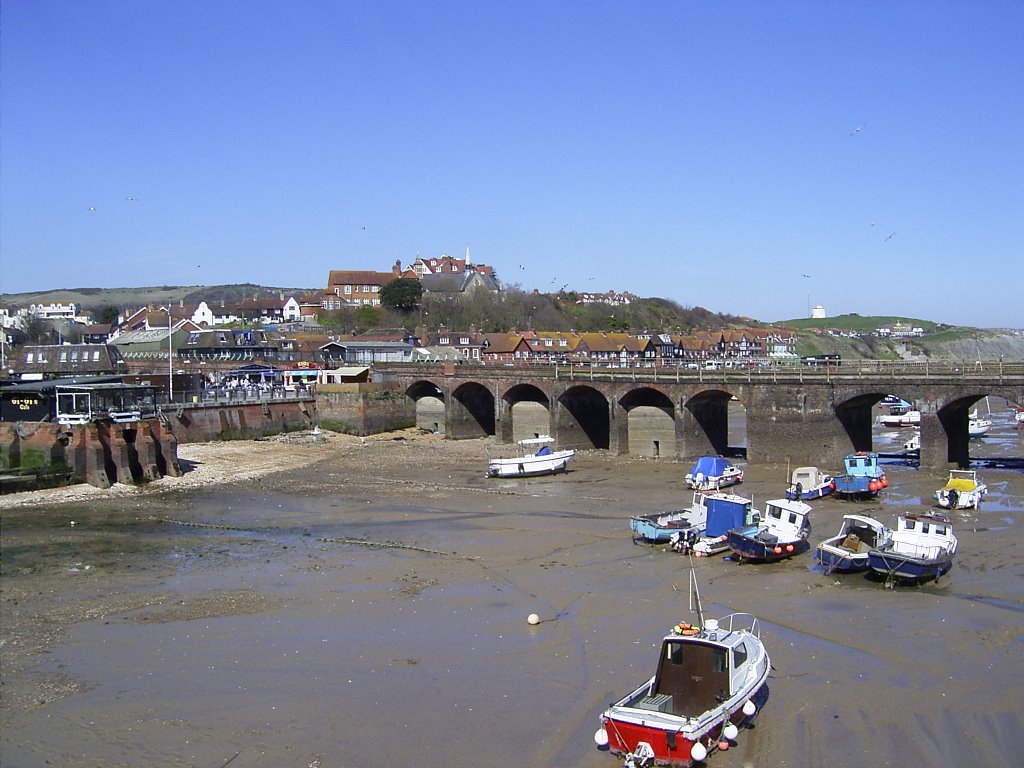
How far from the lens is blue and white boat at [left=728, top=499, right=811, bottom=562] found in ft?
89.9

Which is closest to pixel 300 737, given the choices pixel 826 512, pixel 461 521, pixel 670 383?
pixel 461 521

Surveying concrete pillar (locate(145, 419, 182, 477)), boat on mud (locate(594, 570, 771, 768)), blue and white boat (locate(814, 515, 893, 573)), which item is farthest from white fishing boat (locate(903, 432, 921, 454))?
boat on mud (locate(594, 570, 771, 768))

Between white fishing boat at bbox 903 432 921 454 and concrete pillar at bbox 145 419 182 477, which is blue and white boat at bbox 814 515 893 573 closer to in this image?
white fishing boat at bbox 903 432 921 454

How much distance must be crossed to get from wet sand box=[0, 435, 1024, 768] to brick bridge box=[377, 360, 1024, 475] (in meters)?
7.83

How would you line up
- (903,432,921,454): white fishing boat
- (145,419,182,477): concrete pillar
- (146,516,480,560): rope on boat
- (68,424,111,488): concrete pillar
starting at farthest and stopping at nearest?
(903,432,921,454): white fishing boat
(145,419,182,477): concrete pillar
(68,424,111,488): concrete pillar
(146,516,480,560): rope on boat

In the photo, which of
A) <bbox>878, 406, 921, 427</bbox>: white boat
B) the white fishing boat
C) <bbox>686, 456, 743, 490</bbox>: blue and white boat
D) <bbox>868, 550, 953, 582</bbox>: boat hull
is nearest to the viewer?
<bbox>868, 550, 953, 582</bbox>: boat hull

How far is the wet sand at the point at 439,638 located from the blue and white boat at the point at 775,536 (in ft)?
2.01

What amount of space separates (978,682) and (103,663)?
17397mm

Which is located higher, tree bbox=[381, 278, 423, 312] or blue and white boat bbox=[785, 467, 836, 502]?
tree bbox=[381, 278, 423, 312]

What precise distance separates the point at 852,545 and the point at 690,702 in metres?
12.5

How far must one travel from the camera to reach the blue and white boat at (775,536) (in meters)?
27.4

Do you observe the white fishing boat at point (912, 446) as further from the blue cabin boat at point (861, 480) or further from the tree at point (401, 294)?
the tree at point (401, 294)

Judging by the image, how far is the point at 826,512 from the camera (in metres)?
35.2

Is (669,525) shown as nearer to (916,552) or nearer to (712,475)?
(916,552)
